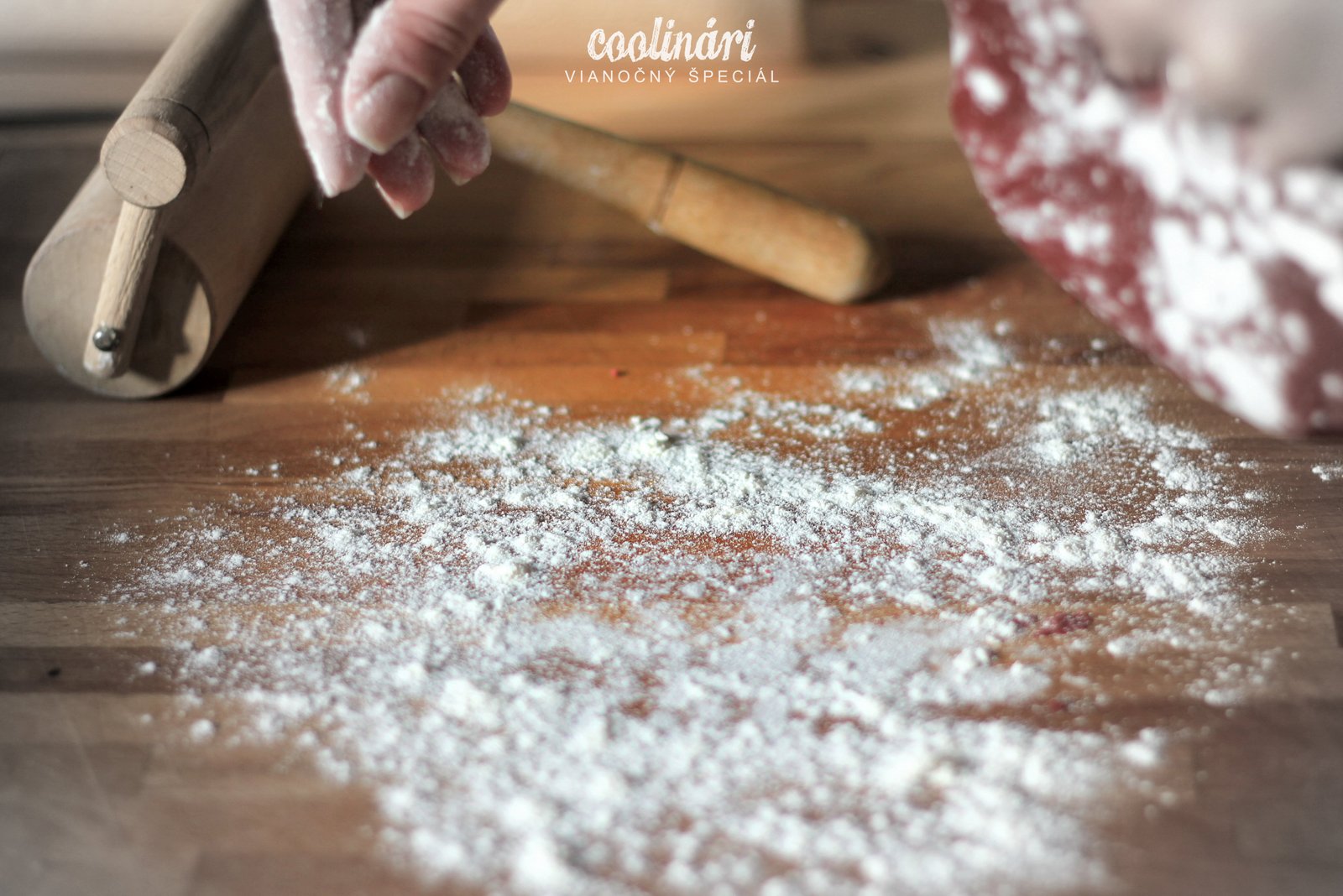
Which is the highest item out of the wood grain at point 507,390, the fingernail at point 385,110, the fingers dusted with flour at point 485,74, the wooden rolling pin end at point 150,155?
the fingernail at point 385,110

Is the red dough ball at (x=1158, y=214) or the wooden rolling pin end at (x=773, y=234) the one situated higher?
the red dough ball at (x=1158, y=214)

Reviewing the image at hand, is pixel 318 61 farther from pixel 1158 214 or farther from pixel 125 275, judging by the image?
pixel 1158 214

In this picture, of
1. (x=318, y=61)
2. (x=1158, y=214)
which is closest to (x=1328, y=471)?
(x=1158, y=214)

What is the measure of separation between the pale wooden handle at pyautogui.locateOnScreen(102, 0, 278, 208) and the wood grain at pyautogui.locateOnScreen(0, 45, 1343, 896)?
0.22 meters

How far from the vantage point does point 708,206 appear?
3.91ft

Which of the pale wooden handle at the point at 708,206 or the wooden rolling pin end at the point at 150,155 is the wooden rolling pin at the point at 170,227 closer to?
the wooden rolling pin end at the point at 150,155

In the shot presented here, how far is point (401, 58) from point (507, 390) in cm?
36

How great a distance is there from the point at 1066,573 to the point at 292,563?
0.55 metres

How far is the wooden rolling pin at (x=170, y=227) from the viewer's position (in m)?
0.96

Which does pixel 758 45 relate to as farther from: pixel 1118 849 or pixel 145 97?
pixel 1118 849

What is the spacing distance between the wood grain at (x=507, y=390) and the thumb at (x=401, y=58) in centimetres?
32

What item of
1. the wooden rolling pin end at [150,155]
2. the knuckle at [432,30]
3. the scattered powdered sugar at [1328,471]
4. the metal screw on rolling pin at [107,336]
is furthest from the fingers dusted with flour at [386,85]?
the scattered powdered sugar at [1328,471]

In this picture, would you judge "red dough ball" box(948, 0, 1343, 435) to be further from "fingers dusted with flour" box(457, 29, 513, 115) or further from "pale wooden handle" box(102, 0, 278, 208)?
"pale wooden handle" box(102, 0, 278, 208)

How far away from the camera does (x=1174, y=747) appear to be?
0.74 meters
